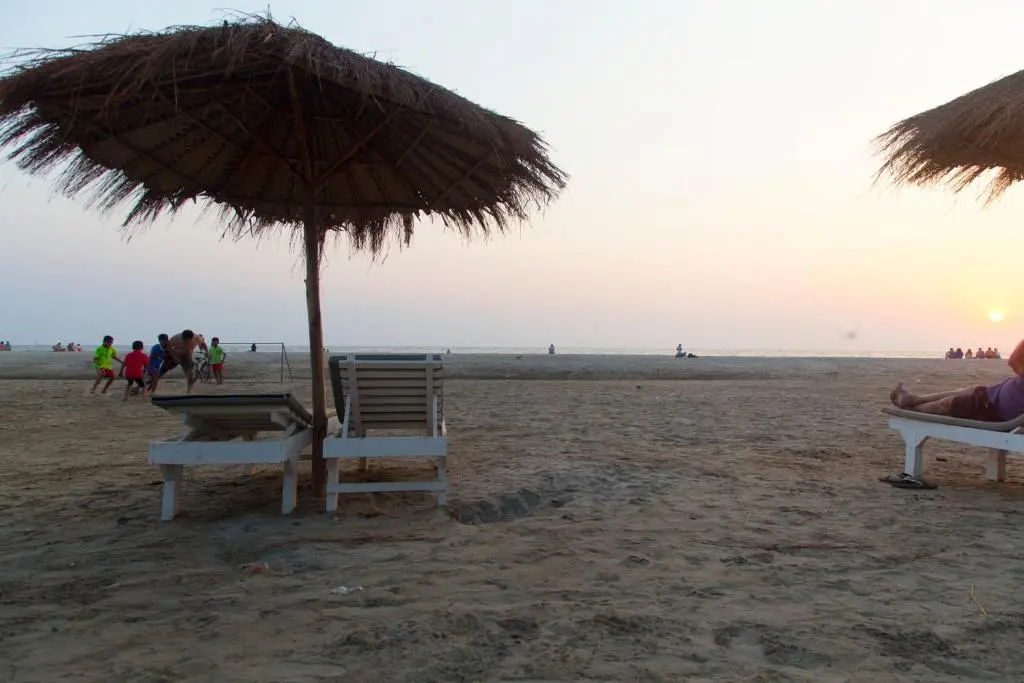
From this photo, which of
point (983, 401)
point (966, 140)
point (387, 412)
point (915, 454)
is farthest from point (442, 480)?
point (966, 140)

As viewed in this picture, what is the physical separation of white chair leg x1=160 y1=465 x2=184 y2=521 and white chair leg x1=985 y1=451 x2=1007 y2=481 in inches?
220

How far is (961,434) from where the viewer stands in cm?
453

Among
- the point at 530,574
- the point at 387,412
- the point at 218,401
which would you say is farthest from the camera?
the point at 387,412

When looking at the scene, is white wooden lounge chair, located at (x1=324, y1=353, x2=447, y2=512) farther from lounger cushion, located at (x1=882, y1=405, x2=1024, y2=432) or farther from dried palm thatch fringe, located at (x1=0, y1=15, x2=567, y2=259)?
lounger cushion, located at (x1=882, y1=405, x2=1024, y2=432)

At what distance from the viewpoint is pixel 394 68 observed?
12.4 feet

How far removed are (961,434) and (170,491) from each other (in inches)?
198

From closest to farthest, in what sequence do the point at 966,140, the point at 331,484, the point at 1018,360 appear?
the point at 331,484
the point at 1018,360
the point at 966,140

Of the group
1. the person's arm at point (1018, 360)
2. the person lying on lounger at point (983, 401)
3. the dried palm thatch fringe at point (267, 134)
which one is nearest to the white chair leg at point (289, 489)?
the dried palm thatch fringe at point (267, 134)

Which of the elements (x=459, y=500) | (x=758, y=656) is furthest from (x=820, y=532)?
(x=459, y=500)

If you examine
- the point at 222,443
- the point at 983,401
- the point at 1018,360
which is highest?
the point at 1018,360

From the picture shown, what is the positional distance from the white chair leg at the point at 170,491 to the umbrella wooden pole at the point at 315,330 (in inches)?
33.8

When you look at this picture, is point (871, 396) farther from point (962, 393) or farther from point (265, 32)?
point (265, 32)

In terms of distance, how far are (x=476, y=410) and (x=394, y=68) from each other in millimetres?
6379

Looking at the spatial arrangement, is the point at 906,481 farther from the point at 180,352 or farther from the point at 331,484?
the point at 180,352
